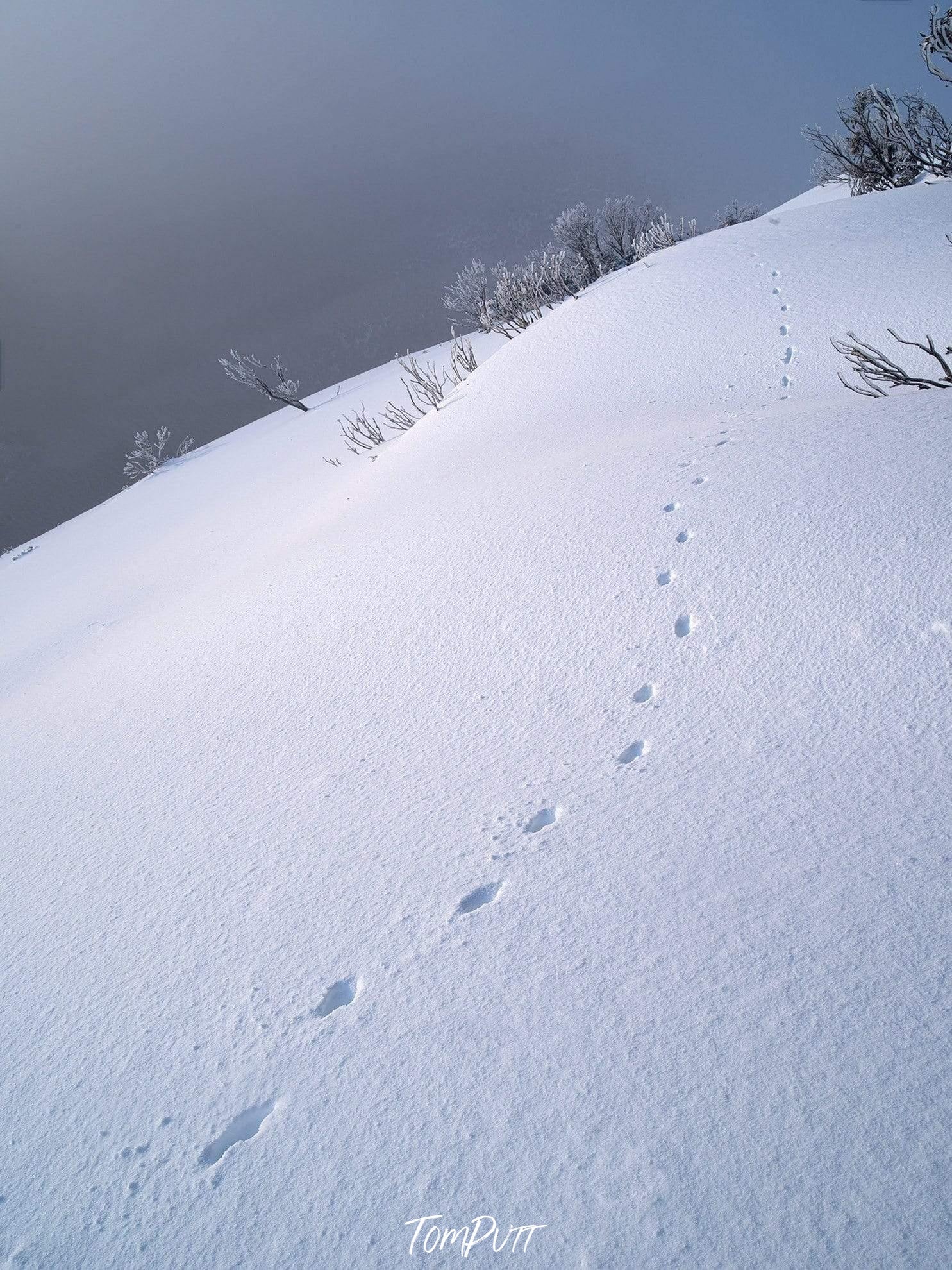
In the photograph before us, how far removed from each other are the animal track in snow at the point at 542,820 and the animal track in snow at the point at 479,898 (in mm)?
173

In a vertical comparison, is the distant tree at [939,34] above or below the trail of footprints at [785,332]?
above

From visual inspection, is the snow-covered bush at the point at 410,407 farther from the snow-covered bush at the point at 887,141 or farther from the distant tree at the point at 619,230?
the distant tree at the point at 619,230

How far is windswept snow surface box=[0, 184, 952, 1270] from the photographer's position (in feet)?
3.27

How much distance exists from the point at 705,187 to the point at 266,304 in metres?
51.8

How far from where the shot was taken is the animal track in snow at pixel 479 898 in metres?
1.46

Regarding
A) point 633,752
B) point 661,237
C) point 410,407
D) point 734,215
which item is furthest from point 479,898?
point 734,215

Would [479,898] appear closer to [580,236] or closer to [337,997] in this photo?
[337,997]

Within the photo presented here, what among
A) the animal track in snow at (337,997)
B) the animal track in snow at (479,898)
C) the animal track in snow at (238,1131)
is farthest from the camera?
the animal track in snow at (479,898)

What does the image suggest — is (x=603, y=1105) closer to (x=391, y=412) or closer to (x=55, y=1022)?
(x=55, y=1022)

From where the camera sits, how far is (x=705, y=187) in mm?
74875

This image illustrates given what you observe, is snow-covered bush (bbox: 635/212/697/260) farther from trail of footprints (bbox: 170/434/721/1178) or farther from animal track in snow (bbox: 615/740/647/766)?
animal track in snow (bbox: 615/740/647/766)

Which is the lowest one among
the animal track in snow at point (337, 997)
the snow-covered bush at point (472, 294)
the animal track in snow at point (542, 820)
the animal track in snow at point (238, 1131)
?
the animal track in snow at point (238, 1131)

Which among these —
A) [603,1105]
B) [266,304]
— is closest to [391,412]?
[603,1105]

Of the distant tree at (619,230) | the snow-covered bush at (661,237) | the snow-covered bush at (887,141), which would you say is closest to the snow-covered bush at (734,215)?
the distant tree at (619,230)
